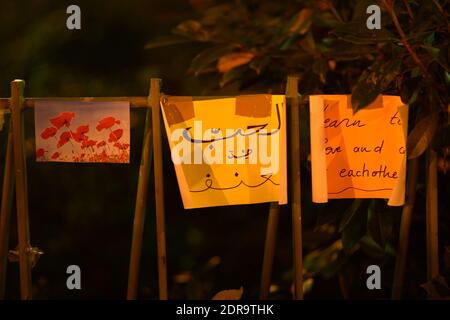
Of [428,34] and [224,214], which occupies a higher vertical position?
[428,34]

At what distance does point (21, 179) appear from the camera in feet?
6.70

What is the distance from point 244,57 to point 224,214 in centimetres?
119

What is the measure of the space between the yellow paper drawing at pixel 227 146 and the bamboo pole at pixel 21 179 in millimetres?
457

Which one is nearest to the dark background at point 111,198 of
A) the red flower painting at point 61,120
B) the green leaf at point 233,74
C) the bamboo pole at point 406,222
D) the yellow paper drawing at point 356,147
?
the green leaf at point 233,74

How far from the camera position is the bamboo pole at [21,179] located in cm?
202

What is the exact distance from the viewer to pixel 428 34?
A: 208 centimetres

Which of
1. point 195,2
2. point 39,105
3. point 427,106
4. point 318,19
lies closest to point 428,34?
point 427,106

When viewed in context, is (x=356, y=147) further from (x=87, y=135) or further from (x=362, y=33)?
(x=87, y=135)

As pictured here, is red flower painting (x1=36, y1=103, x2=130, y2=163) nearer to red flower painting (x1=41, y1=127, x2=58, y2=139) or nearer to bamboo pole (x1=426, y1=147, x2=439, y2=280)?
red flower painting (x1=41, y1=127, x2=58, y2=139)

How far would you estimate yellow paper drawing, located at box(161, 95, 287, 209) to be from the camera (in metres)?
2.00

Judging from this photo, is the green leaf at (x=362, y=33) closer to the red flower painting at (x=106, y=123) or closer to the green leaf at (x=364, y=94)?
the green leaf at (x=364, y=94)

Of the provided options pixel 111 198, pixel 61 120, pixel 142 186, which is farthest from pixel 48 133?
pixel 111 198
